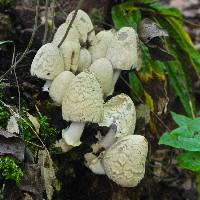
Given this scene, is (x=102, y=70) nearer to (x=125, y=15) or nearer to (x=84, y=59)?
(x=84, y=59)

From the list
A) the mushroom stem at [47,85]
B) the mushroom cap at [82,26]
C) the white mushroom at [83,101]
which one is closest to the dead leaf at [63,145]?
the white mushroom at [83,101]

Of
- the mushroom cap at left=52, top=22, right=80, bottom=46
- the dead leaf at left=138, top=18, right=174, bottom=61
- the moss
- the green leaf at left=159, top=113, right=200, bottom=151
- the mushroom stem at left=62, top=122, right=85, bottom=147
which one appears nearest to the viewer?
the moss

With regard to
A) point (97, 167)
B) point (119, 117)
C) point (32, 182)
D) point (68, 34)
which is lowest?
point (97, 167)

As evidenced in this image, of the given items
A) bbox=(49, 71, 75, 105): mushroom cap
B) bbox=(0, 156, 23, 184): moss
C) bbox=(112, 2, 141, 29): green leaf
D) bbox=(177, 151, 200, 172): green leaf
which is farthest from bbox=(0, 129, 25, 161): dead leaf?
bbox=(112, 2, 141, 29): green leaf

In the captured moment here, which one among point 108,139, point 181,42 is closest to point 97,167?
point 108,139

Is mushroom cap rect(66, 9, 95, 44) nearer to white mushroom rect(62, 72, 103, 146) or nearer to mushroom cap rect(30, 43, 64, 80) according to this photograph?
mushroom cap rect(30, 43, 64, 80)

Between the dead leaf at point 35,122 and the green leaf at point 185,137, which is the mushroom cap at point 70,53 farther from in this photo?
the green leaf at point 185,137

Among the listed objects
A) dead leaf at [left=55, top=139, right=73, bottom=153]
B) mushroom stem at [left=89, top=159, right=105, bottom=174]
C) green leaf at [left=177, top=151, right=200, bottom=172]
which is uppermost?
A: dead leaf at [left=55, top=139, right=73, bottom=153]
